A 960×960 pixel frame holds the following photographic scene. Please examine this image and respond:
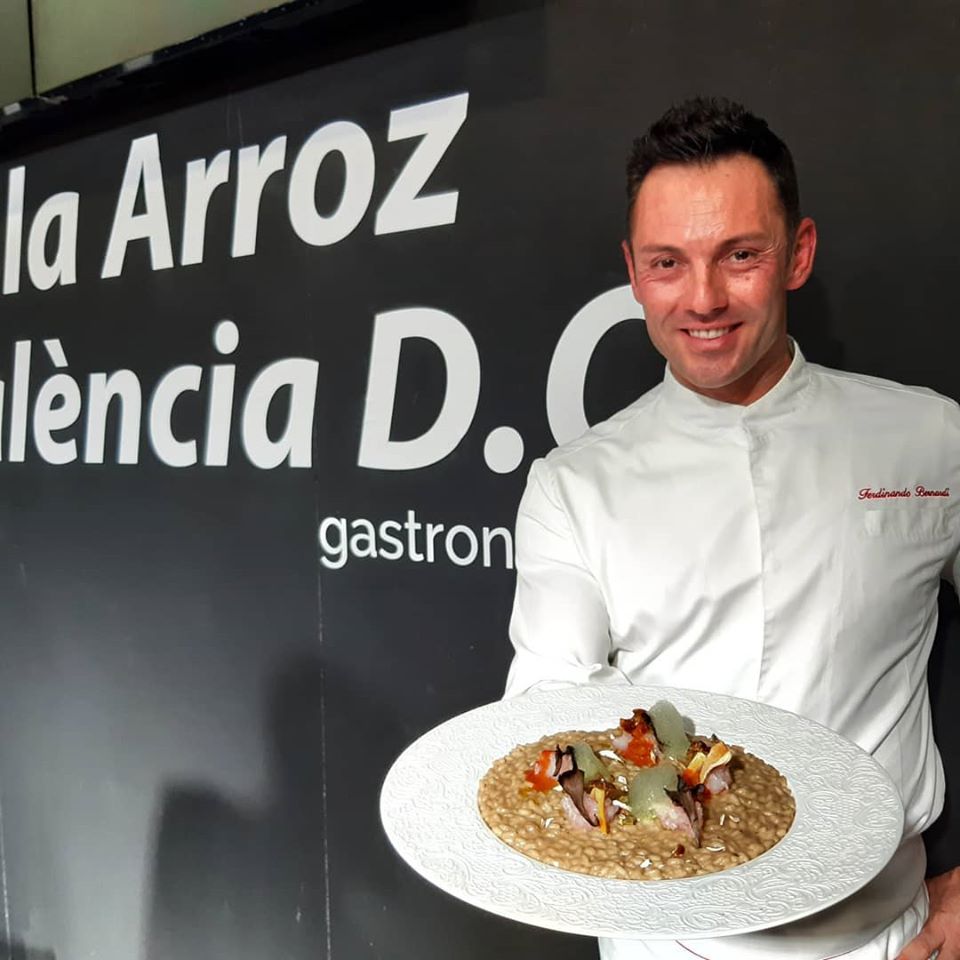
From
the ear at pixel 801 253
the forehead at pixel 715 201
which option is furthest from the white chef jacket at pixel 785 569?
the forehead at pixel 715 201

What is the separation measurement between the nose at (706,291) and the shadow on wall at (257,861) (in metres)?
1.29

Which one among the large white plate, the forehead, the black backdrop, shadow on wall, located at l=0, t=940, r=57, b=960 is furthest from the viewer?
shadow on wall, located at l=0, t=940, r=57, b=960

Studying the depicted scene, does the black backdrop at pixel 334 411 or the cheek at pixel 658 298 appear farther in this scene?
the black backdrop at pixel 334 411

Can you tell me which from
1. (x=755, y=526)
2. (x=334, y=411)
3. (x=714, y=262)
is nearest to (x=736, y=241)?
(x=714, y=262)

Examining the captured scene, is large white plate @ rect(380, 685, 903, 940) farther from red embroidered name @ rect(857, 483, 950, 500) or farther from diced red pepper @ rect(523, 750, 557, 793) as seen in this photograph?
red embroidered name @ rect(857, 483, 950, 500)

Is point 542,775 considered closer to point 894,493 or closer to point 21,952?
point 894,493

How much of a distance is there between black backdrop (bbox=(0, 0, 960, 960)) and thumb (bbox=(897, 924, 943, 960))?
0.41m

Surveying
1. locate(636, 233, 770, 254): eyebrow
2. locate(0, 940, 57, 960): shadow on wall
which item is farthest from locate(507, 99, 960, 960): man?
locate(0, 940, 57, 960): shadow on wall

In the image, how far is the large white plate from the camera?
2.43 feet

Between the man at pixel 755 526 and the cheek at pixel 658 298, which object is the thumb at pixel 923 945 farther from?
the cheek at pixel 658 298

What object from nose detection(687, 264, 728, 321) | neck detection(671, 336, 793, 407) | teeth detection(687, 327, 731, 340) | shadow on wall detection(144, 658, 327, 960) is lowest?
shadow on wall detection(144, 658, 327, 960)

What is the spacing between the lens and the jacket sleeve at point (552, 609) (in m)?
1.14

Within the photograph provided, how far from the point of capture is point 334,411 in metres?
1.91

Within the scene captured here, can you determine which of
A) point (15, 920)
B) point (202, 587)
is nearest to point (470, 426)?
point (202, 587)
